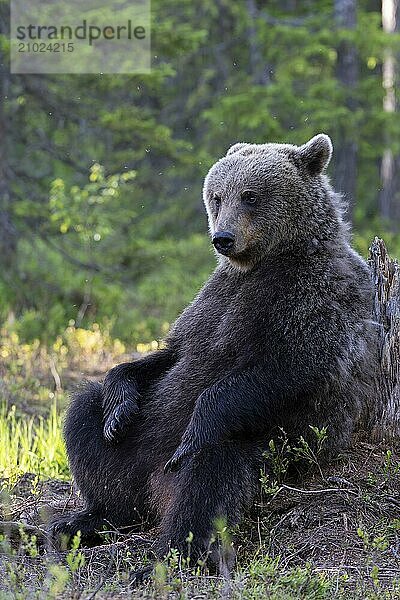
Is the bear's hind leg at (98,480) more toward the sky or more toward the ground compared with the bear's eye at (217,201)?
more toward the ground

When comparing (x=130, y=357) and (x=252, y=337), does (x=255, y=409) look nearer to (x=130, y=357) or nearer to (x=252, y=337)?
(x=252, y=337)

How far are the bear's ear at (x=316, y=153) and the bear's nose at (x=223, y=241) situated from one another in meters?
0.74

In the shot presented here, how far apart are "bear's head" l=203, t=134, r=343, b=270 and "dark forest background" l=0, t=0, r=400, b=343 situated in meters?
2.94

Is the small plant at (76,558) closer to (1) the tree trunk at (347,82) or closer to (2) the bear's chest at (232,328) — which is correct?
(2) the bear's chest at (232,328)

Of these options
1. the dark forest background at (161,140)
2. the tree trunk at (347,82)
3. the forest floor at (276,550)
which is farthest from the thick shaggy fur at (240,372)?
the tree trunk at (347,82)

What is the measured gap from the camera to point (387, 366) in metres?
6.03

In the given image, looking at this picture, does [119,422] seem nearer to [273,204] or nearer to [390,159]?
[273,204]

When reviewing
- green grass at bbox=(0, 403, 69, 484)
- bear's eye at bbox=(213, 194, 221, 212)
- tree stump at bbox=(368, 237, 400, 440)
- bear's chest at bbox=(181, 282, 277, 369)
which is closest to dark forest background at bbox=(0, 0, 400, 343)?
tree stump at bbox=(368, 237, 400, 440)

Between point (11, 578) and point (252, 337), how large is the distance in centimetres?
198

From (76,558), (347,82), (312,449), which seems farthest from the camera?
(347,82)

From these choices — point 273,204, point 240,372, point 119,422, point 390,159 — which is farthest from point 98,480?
point 390,159

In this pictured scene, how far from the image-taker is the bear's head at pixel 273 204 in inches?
219

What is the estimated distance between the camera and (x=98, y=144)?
17.1 metres

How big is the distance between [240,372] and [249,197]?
114cm
